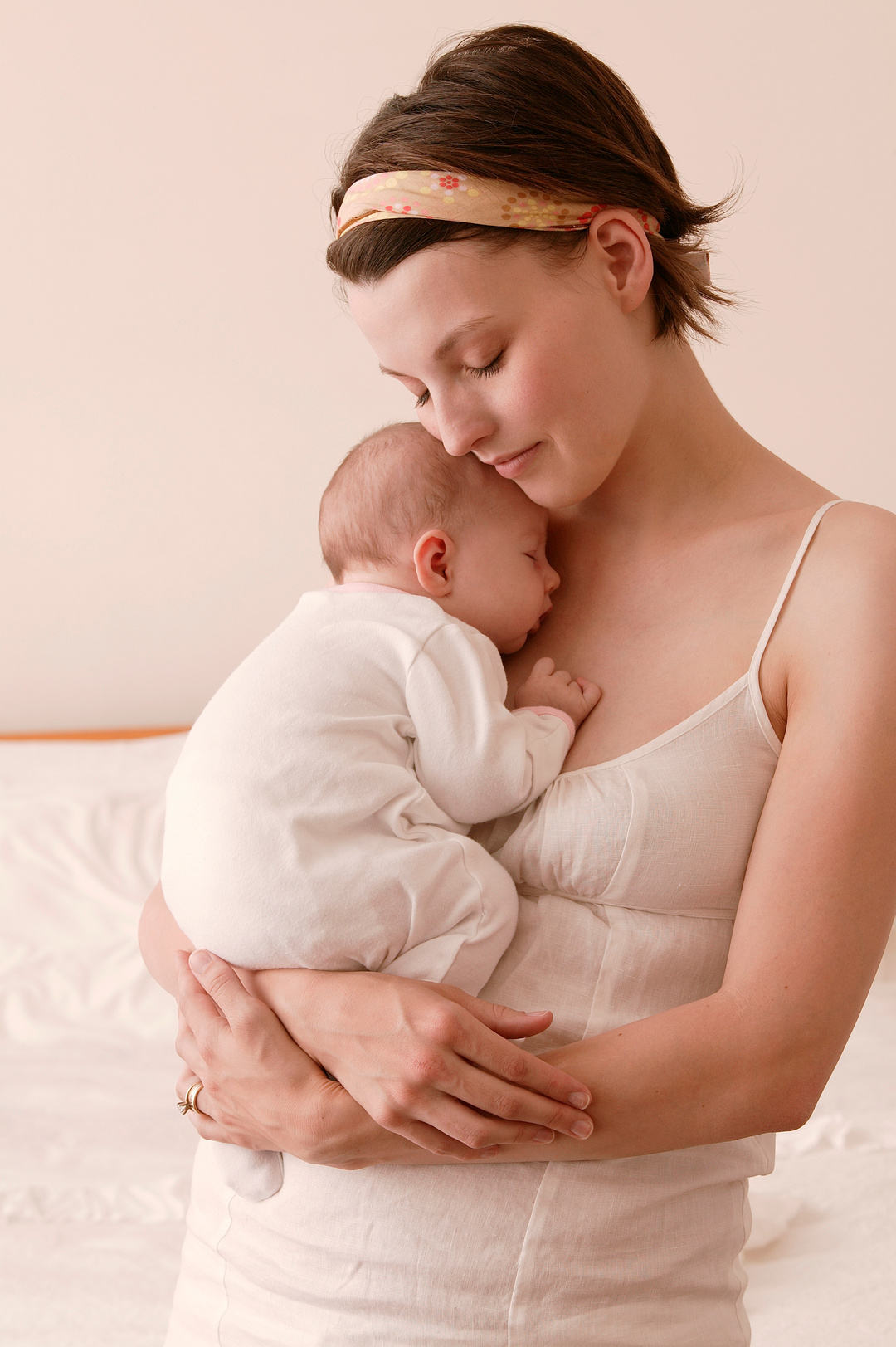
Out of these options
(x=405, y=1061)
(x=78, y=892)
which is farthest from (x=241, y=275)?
(x=405, y=1061)

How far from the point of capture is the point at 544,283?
40.3 inches

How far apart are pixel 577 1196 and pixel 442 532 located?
65 cm

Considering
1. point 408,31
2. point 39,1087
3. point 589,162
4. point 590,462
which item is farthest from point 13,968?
point 408,31

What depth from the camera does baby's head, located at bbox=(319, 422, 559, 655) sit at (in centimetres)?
117

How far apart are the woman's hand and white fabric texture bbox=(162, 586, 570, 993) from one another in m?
0.05

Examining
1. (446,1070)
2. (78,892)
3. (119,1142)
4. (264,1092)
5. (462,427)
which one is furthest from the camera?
(78,892)

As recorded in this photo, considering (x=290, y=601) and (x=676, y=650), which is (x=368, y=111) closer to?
(x=290, y=601)

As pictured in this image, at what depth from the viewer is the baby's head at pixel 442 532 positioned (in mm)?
1172

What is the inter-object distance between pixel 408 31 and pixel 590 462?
217 centimetres

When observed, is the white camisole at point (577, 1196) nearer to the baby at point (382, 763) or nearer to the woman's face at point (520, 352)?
the baby at point (382, 763)

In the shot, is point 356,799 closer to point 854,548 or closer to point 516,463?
point 516,463

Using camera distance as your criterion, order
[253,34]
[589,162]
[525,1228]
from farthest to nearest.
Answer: [253,34] → [589,162] → [525,1228]

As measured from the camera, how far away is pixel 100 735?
3.08 m

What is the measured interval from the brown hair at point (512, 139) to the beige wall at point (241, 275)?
1.81 m
